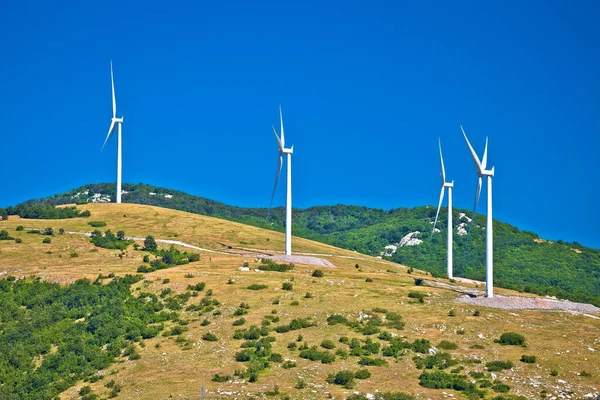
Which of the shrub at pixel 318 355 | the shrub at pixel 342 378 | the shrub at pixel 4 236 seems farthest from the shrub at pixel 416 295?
the shrub at pixel 4 236

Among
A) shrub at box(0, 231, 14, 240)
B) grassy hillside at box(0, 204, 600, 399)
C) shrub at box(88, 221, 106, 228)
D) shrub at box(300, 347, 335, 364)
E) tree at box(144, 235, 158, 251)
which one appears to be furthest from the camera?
shrub at box(88, 221, 106, 228)

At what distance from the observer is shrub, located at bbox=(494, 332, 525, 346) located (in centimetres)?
8488

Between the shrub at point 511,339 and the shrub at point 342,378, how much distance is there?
61.8 feet

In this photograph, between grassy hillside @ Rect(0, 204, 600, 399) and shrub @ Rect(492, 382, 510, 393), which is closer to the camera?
shrub @ Rect(492, 382, 510, 393)

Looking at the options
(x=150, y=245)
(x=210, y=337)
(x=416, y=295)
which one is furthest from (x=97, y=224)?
(x=210, y=337)

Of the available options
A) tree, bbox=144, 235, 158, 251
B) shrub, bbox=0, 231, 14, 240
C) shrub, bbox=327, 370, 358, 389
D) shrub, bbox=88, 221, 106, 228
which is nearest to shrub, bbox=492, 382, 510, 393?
shrub, bbox=327, 370, 358, 389

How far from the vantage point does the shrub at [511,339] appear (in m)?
84.9

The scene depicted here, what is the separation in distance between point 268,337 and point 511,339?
24.8 meters

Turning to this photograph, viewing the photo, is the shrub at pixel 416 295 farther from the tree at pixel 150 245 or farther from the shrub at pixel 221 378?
the tree at pixel 150 245

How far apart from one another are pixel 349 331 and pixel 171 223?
104m

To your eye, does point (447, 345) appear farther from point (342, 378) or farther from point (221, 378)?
point (221, 378)

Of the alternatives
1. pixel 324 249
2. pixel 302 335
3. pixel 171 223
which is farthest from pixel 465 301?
pixel 171 223

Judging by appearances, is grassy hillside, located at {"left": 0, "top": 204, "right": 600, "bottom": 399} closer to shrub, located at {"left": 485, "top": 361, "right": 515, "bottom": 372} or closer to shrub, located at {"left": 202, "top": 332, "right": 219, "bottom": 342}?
shrub, located at {"left": 202, "top": 332, "right": 219, "bottom": 342}

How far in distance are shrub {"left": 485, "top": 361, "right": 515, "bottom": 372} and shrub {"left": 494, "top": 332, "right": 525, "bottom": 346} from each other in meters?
7.18
